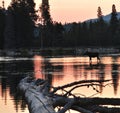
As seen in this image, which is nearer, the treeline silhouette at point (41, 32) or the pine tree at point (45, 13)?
the treeline silhouette at point (41, 32)

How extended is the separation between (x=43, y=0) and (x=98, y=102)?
142m

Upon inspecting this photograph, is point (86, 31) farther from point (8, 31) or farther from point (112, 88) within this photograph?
point (112, 88)

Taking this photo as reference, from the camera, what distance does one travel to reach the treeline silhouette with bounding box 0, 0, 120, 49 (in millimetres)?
122938

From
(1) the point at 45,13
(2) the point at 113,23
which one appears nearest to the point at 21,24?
(1) the point at 45,13

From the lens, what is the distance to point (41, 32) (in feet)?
459

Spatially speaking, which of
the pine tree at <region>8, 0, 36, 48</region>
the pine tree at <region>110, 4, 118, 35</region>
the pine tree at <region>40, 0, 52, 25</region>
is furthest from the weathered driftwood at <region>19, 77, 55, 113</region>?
the pine tree at <region>110, 4, 118, 35</region>

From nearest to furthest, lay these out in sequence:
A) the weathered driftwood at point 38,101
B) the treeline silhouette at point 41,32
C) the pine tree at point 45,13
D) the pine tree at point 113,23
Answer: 1. the weathered driftwood at point 38,101
2. the treeline silhouette at point 41,32
3. the pine tree at point 45,13
4. the pine tree at point 113,23

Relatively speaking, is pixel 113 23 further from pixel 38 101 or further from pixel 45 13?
pixel 38 101

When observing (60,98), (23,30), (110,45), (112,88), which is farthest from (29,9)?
(60,98)

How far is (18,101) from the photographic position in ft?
60.2

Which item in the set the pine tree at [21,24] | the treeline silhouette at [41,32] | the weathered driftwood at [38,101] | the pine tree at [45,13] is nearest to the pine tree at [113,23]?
the treeline silhouette at [41,32]

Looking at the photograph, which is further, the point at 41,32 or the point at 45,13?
the point at 45,13

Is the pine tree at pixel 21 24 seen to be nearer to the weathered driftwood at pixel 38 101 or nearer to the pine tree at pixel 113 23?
the pine tree at pixel 113 23

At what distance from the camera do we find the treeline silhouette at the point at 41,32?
12294 cm
